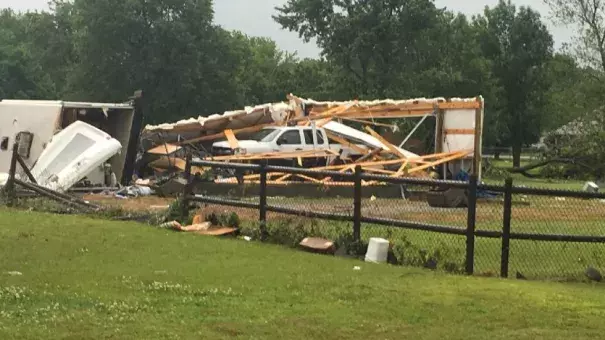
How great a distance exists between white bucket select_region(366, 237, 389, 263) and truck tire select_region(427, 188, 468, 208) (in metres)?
8.25

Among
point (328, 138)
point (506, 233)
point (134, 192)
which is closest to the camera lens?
point (506, 233)

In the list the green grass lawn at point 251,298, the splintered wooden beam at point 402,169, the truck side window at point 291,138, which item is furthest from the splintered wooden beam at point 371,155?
the green grass lawn at point 251,298

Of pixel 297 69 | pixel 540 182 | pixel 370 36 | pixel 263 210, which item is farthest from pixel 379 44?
pixel 263 210

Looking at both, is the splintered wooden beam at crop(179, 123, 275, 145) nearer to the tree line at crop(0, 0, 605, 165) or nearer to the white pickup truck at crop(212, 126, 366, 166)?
the white pickup truck at crop(212, 126, 366, 166)

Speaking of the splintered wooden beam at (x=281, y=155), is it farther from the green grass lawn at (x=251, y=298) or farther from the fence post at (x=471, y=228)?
the fence post at (x=471, y=228)

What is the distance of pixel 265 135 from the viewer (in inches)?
1128

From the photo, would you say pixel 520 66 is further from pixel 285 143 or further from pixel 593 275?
pixel 593 275

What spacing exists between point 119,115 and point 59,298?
1845cm

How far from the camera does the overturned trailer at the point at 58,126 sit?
2414 cm

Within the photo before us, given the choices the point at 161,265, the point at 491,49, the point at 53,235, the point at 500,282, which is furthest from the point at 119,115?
the point at 491,49

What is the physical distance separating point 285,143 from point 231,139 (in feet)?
5.94

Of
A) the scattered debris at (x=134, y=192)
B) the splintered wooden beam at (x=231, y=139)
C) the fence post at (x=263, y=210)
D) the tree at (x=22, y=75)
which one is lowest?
the scattered debris at (x=134, y=192)

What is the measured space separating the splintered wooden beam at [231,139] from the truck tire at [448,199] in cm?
845

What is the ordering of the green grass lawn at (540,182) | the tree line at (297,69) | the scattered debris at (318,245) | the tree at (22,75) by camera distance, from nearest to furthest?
the scattered debris at (318,245) < the green grass lawn at (540,182) < the tree line at (297,69) < the tree at (22,75)
